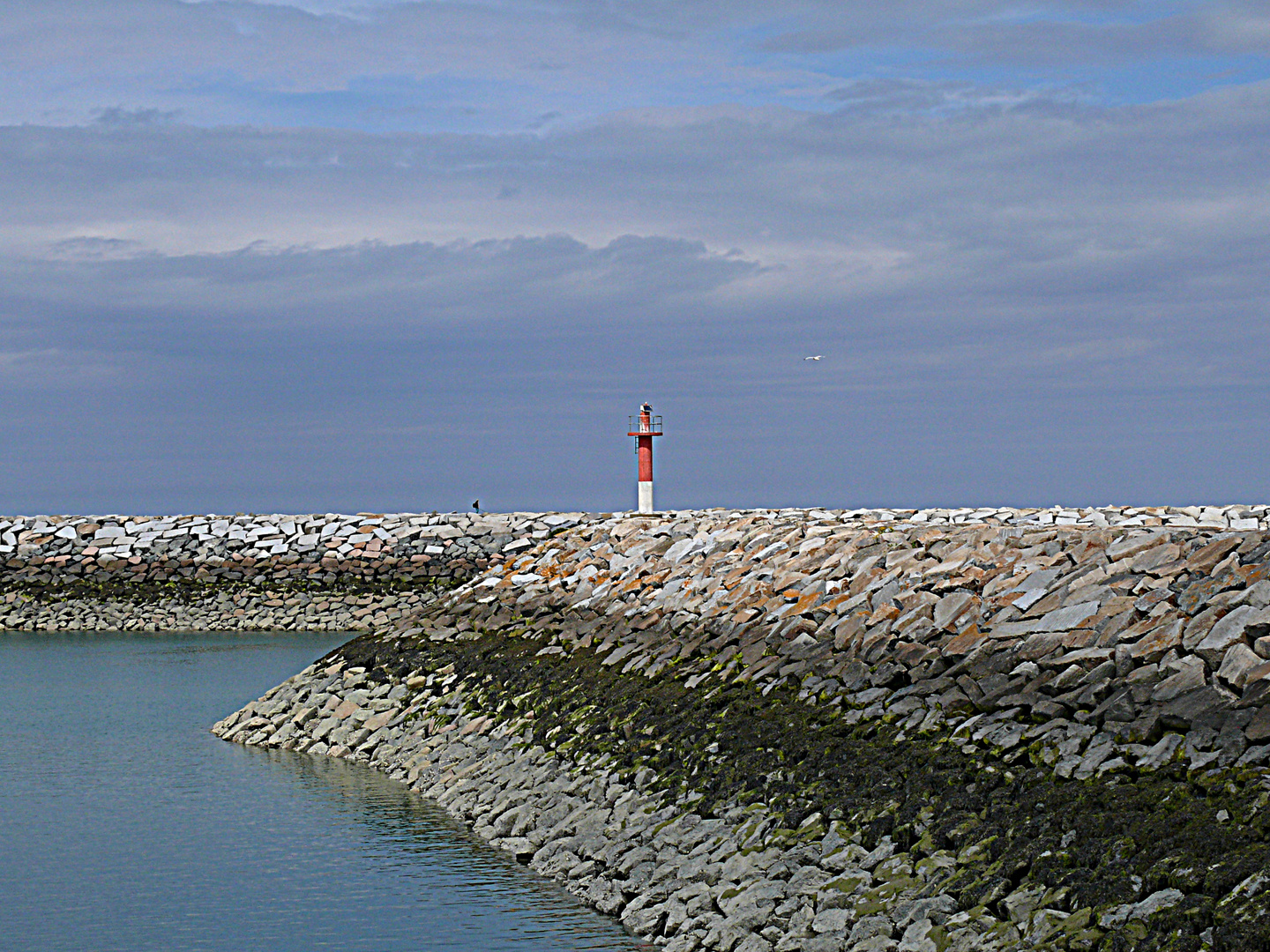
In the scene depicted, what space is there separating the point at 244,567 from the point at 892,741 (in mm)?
30836

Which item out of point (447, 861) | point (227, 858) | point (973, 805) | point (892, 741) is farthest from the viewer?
point (227, 858)

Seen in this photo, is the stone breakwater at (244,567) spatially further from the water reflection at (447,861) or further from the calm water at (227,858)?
the water reflection at (447,861)

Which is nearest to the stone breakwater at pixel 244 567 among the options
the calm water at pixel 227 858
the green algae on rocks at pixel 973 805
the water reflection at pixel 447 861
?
the calm water at pixel 227 858

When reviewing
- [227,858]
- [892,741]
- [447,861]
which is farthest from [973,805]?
[227,858]

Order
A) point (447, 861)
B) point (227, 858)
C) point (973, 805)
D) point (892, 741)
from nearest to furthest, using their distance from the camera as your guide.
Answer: point (973, 805) → point (892, 741) → point (447, 861) → point (227, 858)

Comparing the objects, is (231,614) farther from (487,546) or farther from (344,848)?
(344,848)

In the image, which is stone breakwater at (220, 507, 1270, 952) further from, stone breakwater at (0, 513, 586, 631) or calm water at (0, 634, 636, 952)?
stone breakwater at (0, 513, 586, 631)

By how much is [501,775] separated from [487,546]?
77.7ft

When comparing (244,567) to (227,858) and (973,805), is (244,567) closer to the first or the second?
(227,858)

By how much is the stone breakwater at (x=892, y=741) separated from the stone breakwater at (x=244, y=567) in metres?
19.0

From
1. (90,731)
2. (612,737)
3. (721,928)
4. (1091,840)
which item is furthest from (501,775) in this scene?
(90,731)

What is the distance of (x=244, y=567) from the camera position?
39656mm

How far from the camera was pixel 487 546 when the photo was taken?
39219 mm

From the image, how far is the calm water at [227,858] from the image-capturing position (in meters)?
11.9
